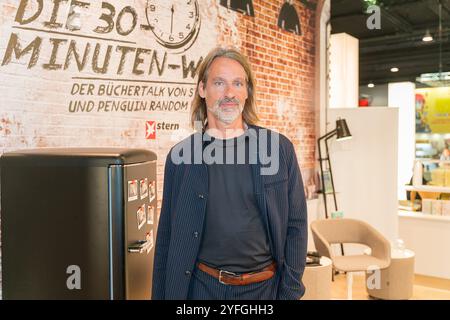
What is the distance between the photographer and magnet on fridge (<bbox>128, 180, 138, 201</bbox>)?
89.8 inches

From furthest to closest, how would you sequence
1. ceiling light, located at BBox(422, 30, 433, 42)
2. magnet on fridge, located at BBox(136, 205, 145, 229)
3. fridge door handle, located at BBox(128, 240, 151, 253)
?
ceiling light, located at BBox(422, 30, 433, 42)
magnet on fridge, located at BBox(136, 205, 145, 229)
fridge door handle, located at BBox(128, 240, 151, 253)

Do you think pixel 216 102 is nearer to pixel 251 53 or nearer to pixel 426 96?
pixel 251 53

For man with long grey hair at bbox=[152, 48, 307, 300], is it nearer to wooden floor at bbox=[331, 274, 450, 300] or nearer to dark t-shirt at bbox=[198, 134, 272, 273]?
dark t-shirt at bbox=[198, 134, 272, 273]

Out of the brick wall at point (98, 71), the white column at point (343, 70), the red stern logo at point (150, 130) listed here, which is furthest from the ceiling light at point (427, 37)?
the red stern logo at point (150, 130)

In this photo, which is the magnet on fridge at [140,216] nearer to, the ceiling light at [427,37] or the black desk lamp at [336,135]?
the black desk lamp at [336,135]

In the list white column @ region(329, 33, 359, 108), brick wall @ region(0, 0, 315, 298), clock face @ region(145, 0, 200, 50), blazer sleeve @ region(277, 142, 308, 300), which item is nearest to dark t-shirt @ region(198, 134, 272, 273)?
blazer sleeve @ region(277, 142, 308, 300)

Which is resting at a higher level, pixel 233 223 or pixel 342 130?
pixel 342 130

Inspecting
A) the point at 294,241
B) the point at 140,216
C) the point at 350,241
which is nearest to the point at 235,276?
the point at 294,241

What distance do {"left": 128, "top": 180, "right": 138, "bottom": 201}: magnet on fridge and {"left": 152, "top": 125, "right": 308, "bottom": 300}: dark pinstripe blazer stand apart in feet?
0.94

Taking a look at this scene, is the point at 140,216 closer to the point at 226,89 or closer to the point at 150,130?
the point at 226,89

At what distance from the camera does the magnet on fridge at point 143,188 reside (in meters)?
2.42

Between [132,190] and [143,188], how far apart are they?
0.15 m

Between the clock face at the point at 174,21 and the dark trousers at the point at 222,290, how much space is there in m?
2.15

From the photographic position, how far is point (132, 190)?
2.31 m
